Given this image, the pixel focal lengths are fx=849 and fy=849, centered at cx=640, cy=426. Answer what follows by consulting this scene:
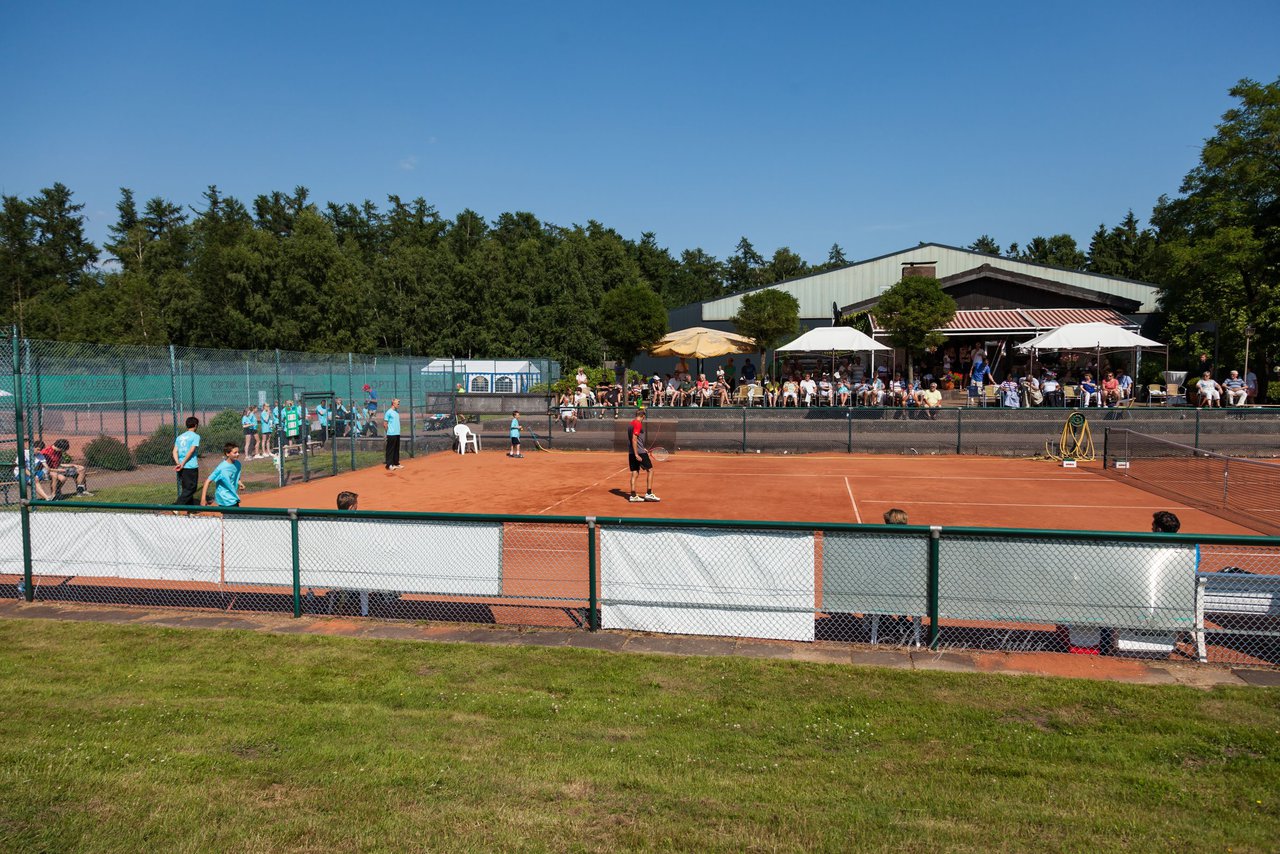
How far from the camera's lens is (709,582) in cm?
840

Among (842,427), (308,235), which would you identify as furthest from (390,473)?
(308,235)

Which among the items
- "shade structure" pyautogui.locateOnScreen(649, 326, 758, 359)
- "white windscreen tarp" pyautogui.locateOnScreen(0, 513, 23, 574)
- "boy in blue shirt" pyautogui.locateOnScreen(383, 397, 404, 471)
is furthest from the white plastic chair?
"white windscreen tarp" pyautogui.locateOnScreen(0, 513, 23, 574)

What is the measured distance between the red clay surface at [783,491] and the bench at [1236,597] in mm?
7234

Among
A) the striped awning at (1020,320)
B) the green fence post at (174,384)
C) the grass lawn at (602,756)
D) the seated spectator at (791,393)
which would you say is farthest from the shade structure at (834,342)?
the grass lawn at (602,756)

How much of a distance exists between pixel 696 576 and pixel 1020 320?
33600 millimetres

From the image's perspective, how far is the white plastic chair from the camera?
91.6ft

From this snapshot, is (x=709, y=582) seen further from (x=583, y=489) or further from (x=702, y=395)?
(x=702, y=395)

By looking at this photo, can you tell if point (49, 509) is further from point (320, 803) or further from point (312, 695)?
point (320, 803)

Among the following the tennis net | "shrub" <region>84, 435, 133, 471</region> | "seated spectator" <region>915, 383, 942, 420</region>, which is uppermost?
"seated spectator" <region>915, 383, 942, 420</region>

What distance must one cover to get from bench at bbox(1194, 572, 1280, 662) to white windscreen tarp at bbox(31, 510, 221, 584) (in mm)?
9896

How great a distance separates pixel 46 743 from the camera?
588cm

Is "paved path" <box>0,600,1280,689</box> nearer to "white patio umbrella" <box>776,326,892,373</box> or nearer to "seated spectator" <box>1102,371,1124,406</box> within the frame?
"white patio umbrella" <box>776,326,892,373</box>

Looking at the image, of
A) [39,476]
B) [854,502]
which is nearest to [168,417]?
[39,476]

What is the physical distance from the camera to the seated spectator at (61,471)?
1658cm
